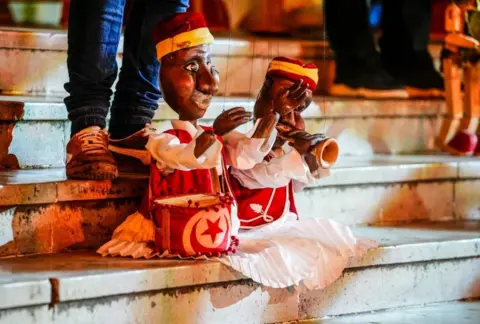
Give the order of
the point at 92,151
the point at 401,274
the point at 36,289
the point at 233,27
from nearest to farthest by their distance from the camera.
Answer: the point at 36,289
the point at 92,151
the point at 401,274
the point at 233,27

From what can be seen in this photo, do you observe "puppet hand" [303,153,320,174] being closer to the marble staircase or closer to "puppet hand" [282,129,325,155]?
"puppet hand" [282,129,325,155]

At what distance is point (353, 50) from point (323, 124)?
24.0 inches

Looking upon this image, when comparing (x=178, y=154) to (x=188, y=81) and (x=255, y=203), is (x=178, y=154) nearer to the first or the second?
(x=188, y=81)

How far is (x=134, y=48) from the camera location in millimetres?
3234

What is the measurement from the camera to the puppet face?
2938 mm

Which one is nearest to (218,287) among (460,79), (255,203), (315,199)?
(255,203)

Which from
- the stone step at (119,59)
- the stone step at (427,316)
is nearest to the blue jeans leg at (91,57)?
the stone step at (119,59)

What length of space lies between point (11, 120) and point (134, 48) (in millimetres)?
408

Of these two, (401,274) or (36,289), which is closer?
(36,289)

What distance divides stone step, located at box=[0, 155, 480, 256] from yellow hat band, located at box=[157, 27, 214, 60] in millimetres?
360

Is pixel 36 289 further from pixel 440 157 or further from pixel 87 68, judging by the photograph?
pixel 440 157

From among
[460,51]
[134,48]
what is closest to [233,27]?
[460,51]

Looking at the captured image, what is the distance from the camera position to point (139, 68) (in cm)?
323

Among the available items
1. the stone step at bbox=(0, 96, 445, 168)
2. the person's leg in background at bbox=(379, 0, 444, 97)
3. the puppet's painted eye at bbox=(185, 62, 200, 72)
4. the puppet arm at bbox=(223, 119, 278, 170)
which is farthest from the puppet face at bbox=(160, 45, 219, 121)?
the person's leg in background at bbox=(379, 0, 444, 97)
